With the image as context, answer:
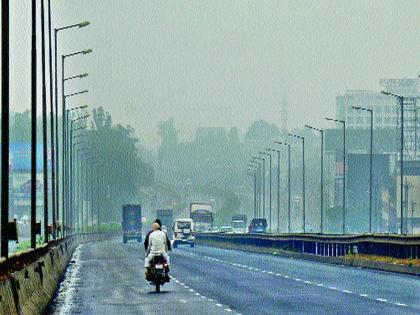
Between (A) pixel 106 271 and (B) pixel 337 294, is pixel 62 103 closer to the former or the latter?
(A) pixel 106 271

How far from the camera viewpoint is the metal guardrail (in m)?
62.0

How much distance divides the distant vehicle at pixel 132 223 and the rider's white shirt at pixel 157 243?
124m

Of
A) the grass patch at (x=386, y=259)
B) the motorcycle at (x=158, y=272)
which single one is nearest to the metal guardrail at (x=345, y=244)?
the grass patch at (x=386, y=259)

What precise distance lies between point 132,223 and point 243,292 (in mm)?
133033

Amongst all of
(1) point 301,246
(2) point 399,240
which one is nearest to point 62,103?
(1) point 301,246

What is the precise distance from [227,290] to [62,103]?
70.3m

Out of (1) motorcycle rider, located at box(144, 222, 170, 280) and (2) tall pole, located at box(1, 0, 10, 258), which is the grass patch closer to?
(1) motorcycle rider, located at box(144, 222, 170, 280)

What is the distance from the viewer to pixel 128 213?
589 feet

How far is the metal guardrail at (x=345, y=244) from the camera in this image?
62.0 metres

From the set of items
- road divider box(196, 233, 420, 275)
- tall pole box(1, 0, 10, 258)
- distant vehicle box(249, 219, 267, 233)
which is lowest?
distant vehicle box(249, 219, 267, 233)

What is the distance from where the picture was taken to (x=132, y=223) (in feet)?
584

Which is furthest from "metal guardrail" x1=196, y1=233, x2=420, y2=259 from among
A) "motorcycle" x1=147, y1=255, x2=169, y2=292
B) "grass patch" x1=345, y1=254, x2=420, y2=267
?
"motorcycle" x1=147, y1=255, x2=169, y2=292

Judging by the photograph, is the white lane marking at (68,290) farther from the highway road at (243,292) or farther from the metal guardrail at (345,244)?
the metal guardrail at (345,244)

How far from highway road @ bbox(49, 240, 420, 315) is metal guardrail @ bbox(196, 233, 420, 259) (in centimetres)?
161
